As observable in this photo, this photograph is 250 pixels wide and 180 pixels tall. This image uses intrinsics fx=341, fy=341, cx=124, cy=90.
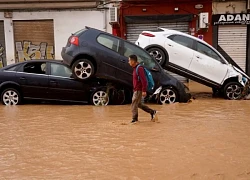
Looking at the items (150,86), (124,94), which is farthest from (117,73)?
(150,86)

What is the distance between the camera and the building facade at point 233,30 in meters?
16.1

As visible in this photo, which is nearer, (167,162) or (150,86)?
(167,162)

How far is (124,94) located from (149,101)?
0.96 m

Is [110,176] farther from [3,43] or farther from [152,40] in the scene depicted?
[3,43]

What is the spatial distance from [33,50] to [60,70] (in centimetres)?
815

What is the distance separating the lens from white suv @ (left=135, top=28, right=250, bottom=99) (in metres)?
10.1

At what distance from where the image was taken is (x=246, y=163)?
4496 millimetres

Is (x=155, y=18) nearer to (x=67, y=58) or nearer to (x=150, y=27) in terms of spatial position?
(x=150, y=27)

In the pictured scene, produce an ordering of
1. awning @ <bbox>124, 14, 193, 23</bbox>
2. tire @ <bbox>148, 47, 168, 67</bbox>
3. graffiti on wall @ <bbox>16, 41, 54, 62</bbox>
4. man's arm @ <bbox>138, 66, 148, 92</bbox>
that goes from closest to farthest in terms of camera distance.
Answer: man's arm @ <bbox>138, 66, 148, 92</bbox>, tire @ <bbox>148, 47, 168, 67</bbox>, awning @ <bbox>124, 14, 193, 23</bbox>, graffiti on wall @ <bbox>16, 41, 54, 62</bbox>

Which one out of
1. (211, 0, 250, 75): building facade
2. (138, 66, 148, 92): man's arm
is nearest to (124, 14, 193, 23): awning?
(211, 0, 250, 75): building facade

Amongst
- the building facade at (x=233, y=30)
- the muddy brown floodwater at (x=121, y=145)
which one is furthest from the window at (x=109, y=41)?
the building facade at (x=233, y=30)

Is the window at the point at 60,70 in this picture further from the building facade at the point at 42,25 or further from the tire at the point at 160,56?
the building facade at the point at 42,25

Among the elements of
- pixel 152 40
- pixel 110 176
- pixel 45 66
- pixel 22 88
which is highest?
pixel 152 40

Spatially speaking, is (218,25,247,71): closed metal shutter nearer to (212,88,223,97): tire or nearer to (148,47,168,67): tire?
(212,88,223,97): tire
